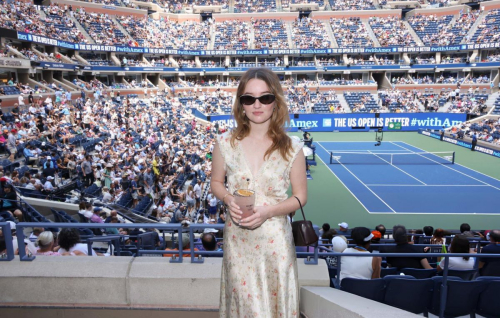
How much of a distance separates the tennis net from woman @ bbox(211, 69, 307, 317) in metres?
22.9

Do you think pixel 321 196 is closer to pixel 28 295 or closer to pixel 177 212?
pixel 177 212

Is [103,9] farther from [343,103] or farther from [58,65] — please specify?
[343,103]

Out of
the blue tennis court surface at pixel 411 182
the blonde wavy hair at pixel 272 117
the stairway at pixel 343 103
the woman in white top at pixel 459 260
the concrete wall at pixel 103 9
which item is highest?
the concrete wall at pixel 103 9

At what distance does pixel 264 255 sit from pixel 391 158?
81.7 feet

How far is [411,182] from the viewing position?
67.1 feet

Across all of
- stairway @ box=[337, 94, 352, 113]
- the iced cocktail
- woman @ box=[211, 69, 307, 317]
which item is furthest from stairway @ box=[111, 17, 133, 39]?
the iced cocktail

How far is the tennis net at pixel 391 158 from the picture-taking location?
2523cm

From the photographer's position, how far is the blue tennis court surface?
16.6m

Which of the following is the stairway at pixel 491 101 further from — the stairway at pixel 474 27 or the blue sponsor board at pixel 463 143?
the stairway at pixel 474 27

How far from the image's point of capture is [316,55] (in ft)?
168

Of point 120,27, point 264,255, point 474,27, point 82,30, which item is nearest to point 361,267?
point 264,255

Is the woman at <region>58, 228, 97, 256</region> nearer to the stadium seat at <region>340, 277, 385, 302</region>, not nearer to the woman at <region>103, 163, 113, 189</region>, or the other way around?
the stadium seat at <region>340, 277, 385, 302</region>

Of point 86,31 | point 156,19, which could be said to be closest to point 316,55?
point 156,19

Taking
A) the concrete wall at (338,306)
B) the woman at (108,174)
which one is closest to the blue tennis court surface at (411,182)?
the woman at (108,174)
